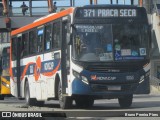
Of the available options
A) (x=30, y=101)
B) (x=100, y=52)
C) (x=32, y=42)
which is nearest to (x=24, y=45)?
(x=32, y=42)

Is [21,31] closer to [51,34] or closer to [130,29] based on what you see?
[51,34]

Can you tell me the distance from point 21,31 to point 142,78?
798cm

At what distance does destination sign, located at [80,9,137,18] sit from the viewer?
60.3 ft

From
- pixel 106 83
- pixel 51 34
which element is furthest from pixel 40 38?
pixel 106 83

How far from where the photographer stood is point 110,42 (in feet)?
59.3

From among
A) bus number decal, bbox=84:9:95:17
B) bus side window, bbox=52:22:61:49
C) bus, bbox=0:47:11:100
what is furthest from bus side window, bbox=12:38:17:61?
bus number decal, bbox=84:9:95:17

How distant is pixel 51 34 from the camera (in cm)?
2005

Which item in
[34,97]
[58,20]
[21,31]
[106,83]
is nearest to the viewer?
[106,83]

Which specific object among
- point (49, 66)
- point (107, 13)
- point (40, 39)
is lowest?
point (49, 66)

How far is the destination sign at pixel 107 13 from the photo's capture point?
18.4 meters

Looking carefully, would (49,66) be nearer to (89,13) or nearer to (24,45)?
(89,13)

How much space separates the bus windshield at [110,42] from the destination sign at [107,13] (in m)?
0.39

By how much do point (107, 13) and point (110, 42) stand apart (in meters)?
1.06

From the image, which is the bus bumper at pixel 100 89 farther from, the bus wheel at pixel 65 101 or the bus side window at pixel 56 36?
the bus side window at pixel 56 36
